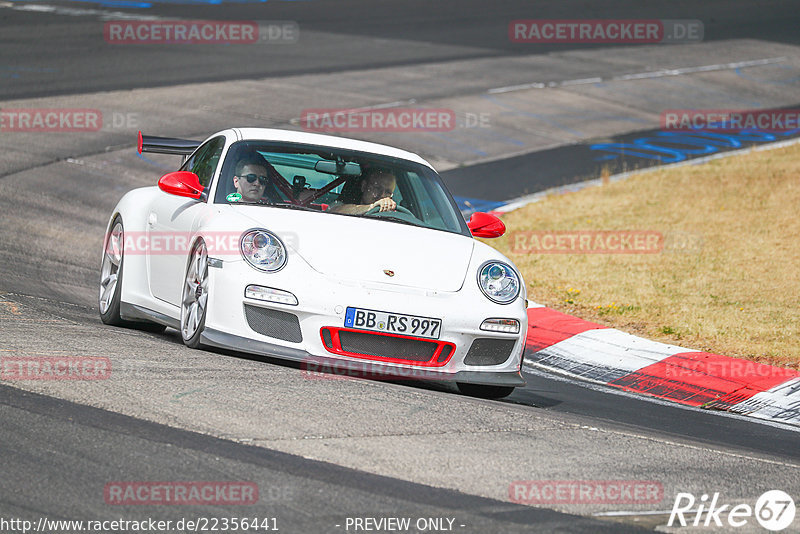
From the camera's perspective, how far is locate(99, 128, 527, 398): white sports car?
20.6 ft

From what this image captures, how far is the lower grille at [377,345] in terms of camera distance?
20.6 ft

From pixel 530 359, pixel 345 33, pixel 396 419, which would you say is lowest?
pixel 530 359

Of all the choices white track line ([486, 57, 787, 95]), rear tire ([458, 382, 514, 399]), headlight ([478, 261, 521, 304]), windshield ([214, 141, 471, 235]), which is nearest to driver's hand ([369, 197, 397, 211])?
windshield ([214, 141, 471, 235])

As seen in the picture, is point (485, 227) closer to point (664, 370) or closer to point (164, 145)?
point (664, 370)

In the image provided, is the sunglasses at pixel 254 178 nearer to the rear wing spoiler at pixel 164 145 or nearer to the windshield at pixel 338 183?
the windshield at pixel 338 183

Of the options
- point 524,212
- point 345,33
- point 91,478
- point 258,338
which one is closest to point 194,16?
point 345,33

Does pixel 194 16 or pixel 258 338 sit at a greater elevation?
pixel 194 16

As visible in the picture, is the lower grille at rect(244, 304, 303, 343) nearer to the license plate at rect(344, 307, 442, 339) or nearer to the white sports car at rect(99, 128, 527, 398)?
the white sports car at rect(99, 128, 527, 398)

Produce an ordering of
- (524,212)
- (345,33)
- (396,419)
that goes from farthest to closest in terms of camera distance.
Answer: (345,33) < (524,212) < (396,419)

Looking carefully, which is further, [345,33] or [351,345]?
[345,33]

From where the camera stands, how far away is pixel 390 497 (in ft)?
14.4

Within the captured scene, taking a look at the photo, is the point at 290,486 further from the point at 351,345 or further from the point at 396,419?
the point at 351,345

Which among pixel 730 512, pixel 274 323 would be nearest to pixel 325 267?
pixel 274 323

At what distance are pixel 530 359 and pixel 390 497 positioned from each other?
14.8 feet
